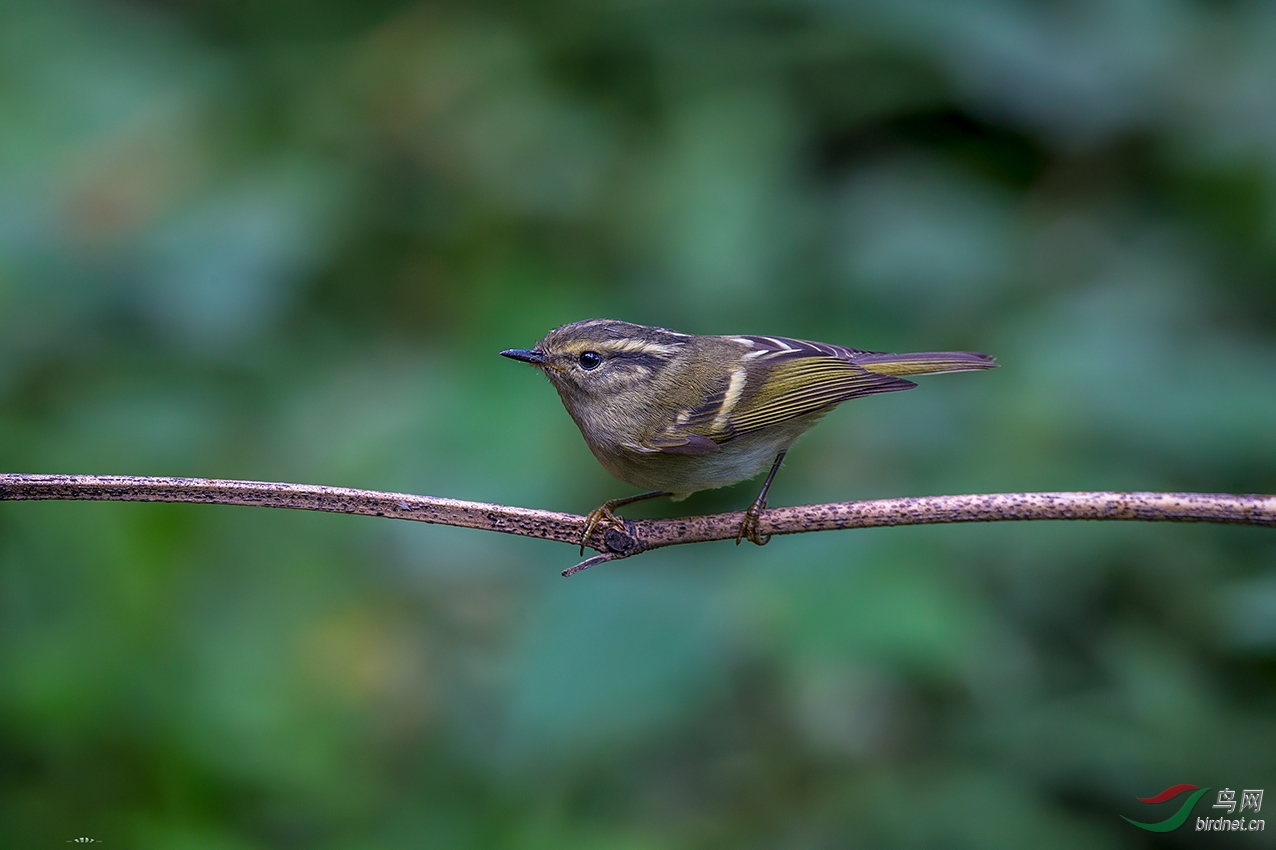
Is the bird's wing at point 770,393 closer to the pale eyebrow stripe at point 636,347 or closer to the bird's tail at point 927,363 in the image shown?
the bird's tail at point 927,363

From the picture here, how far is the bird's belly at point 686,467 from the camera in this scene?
308cm

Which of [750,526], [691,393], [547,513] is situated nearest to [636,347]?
[691,393]

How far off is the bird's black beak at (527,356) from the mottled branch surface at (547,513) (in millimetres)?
971

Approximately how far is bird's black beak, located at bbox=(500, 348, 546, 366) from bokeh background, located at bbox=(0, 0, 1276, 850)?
392mm

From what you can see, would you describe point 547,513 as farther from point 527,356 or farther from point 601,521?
point 527,356

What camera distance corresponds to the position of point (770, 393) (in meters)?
3.23

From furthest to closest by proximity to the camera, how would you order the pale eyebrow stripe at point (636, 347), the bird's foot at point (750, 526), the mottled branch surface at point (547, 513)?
the pale eyebrow stripe at point (636, 347) < the bird's foot at point (750, 526) < the mottled branch surface at point (547, 513)

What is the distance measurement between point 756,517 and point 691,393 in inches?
35.4

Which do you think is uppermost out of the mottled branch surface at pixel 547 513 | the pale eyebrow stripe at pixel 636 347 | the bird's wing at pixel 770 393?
the pale eyebrow stripe at pixel 636 347

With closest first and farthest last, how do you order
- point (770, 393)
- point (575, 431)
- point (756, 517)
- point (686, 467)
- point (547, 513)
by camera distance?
1. point (547, 513)
2. point (756, 517)
3. point (686, 467)
4. point (770, 393)
5. point (575, 431)

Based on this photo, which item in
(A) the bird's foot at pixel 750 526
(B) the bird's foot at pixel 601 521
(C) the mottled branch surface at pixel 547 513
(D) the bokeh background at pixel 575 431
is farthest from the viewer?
(D) the bokeh background at pixel 575 431

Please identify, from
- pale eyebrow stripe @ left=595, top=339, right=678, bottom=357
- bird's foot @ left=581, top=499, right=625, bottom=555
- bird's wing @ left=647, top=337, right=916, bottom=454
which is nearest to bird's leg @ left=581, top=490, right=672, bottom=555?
bird's foot @ left=581, top=499, right=625, bottom=555

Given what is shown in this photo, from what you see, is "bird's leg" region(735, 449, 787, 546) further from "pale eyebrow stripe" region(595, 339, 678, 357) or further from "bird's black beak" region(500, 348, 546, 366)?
"bird's black beak" region(500, 348, 546, 366)

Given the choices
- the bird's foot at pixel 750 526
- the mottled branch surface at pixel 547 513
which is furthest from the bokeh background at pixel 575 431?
the mottled branch surface at pixel 547 513
